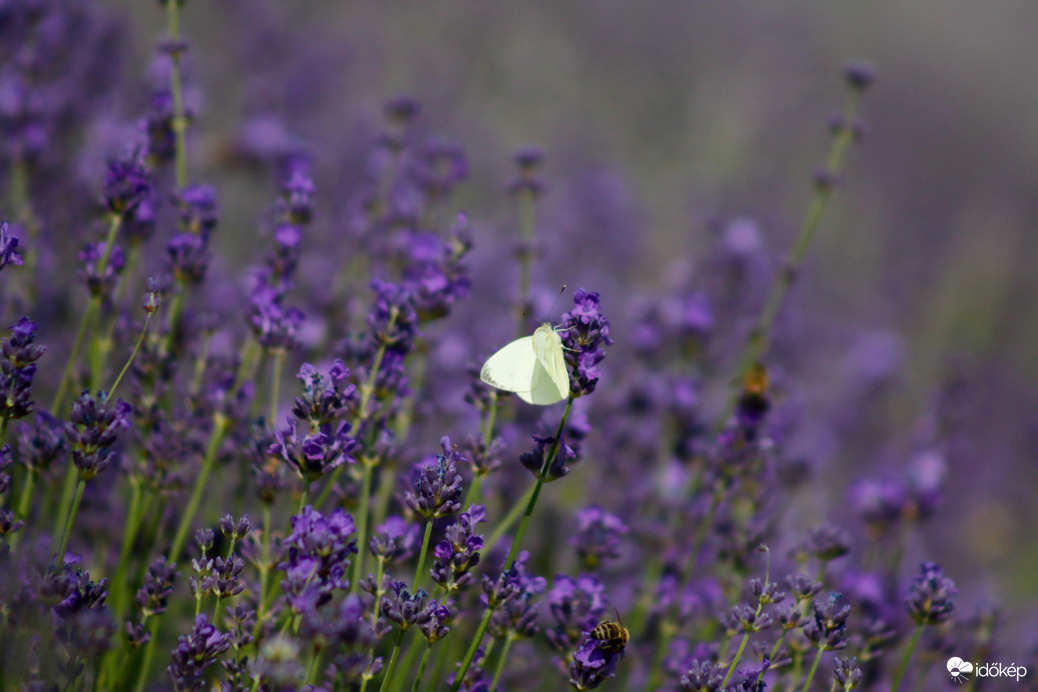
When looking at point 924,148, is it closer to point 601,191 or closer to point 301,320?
point 601,191

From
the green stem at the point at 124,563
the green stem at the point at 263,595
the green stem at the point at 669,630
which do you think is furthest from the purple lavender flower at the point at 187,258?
the green stem at the point at 669,630

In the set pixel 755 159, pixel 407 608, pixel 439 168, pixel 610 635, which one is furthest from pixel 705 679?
pixel 755 159

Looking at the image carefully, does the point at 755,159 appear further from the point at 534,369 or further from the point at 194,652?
the point at 194,652

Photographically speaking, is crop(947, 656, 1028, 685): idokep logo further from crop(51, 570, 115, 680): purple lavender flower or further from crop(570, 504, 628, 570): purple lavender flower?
crop(51, 570, 115, 680): purple lavender flower

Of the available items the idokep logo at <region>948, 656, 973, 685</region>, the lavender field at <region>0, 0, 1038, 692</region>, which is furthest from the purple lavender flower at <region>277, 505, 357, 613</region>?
the idokep logo at <region>948, 656, 973, 685</region>

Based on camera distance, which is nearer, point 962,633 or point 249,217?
point 962,633

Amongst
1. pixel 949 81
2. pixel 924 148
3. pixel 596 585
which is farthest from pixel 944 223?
pixel 596 585
